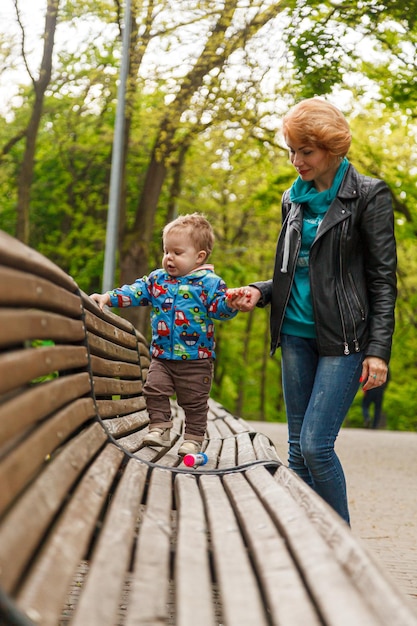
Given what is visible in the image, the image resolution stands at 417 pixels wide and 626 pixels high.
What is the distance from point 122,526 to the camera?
2.62 metres

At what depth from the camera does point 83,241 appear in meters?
26.7

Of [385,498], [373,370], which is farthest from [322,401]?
[385,498]

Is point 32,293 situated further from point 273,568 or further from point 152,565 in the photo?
point 273,568

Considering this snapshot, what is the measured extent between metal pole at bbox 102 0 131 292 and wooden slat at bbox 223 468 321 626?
528 inches

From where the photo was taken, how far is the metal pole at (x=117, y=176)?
16484 mm

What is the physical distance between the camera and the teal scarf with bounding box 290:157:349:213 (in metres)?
4.30

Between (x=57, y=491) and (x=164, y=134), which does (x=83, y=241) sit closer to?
(x=164, y=134)

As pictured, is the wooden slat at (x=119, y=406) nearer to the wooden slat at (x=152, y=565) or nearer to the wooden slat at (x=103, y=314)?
the wooden slat at (x=103, y=314)

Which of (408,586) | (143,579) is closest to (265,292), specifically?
(408,586)

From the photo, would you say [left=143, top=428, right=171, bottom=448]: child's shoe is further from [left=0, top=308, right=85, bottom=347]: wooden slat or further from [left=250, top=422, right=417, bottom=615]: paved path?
[left=0, top=308, right=85, bottom=347]: wooden slat

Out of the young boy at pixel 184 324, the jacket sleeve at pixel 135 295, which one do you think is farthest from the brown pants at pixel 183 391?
the jacket sleeve at pixel 135 295

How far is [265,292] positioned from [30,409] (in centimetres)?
221

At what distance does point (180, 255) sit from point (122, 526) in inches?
100

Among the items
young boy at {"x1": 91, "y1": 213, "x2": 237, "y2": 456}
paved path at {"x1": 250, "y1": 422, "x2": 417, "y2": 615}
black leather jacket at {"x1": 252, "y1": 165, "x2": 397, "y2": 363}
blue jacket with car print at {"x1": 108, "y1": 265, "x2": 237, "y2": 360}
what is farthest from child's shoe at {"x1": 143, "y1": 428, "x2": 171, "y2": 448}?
paved path at {"x1": 250, "y1": 422, "x2": 417, "y2": 615}
